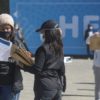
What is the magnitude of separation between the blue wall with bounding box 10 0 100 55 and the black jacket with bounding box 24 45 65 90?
19140 mm

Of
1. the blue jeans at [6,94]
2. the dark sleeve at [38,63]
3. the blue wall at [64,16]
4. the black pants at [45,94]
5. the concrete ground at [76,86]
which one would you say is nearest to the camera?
the blue jeans at [6,94]

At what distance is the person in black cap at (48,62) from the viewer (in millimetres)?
6188

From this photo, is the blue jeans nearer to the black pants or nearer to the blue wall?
the black pants

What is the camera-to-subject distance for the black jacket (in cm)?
615

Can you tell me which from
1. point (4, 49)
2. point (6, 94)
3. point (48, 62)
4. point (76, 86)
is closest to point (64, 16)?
point (76, 86)

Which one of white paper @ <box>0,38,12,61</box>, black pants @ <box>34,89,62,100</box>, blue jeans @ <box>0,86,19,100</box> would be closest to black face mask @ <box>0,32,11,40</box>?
white paper @ <box>0,38,12,61</box>

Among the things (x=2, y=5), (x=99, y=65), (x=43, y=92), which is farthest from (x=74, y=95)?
(x=2, y=5)

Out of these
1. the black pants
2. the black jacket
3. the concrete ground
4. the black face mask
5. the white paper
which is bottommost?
the concrete ground

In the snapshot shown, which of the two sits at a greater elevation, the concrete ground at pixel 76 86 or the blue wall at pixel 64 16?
the blue wall at pixel 64 16

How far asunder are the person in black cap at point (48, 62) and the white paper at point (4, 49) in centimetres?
40

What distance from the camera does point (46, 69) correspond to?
246 inches

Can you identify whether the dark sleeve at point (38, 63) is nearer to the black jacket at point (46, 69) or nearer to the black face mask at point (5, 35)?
the black jacket at point (46, 69)

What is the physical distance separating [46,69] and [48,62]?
0.09 meters

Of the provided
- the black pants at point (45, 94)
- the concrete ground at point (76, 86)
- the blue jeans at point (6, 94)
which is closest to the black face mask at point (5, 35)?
the blue jeans at point (6, 94)
